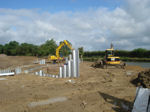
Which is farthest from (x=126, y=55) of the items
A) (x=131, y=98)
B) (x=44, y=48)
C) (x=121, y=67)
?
(x=131, y=98)

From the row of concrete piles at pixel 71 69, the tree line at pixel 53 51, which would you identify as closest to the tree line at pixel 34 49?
the tree line at pixel 53 51

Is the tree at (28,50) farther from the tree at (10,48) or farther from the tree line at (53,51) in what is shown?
the tree at (10,48)

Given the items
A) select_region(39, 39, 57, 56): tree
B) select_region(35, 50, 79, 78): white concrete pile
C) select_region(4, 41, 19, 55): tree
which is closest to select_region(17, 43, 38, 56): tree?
select_region(4, 41, 19, 55): tree

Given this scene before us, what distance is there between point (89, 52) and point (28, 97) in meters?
58.2

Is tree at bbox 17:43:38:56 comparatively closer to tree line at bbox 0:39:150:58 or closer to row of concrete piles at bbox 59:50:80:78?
tree line at bbox 0:39:150:58

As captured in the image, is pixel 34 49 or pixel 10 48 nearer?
pixel 34 49

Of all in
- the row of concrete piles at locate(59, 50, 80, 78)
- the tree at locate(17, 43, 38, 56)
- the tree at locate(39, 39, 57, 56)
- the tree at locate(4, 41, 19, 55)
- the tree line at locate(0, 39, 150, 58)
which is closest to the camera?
the row of concrete piles at locate(59, 50, 80, 78)

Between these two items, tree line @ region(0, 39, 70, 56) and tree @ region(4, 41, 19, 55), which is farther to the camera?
tree @ region(4, 41, 19, 55)

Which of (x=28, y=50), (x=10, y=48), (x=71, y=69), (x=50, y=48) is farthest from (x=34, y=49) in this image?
(x=71, y=69)

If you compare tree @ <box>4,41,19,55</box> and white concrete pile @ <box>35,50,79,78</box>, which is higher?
tree @ <box>4,41,19,55</box>

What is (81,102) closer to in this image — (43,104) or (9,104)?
(43,104)

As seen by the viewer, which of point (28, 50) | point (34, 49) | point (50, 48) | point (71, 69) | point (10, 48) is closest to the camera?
point (71, 69)

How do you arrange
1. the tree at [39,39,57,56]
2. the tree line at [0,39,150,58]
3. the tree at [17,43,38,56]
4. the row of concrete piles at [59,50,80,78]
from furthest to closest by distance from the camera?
the tree at [17,43,38,56] < the tree at [39,39,57,56] < the tree line at [0,39,150,58] < the row of concrete piles at [59,50,80,78]

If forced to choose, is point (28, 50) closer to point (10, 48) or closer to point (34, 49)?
point (34, 49)
